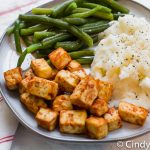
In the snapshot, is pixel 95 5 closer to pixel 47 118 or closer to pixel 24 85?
pixel 24 85

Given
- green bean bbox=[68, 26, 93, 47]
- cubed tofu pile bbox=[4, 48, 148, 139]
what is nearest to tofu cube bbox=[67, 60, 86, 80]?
cubed tofu pile bbox=[4, 48, 148, 139]

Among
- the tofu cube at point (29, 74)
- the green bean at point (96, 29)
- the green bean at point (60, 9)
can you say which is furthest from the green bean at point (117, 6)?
the tofu cube at point (29, 74)

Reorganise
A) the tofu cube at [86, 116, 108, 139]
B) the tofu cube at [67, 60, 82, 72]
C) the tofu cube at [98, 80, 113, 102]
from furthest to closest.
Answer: the tofu cube at [67, 60, 82, 72]
the tofu cube at [98, 80, 113, 102]
the tofu cube at [86, 116, 108, 139]

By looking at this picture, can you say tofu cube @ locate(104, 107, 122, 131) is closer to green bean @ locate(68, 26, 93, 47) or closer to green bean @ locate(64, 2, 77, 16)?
green bean @ locate(68, 26, 93, 47)

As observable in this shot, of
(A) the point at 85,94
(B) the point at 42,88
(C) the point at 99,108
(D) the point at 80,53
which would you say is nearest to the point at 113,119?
(C) the point at 99,108

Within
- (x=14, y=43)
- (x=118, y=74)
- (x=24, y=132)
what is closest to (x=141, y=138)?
(x=118, y=74)

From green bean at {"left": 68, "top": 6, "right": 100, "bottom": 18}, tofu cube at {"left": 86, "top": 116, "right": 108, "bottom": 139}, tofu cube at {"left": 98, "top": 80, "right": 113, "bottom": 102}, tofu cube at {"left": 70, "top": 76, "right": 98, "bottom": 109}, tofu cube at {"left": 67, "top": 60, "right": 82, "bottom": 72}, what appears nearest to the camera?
tofu cube at {"left": 86, "top": 116, "right": 108, "bottom": 139}

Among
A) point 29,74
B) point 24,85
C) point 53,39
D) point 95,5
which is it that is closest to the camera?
point 24,85
